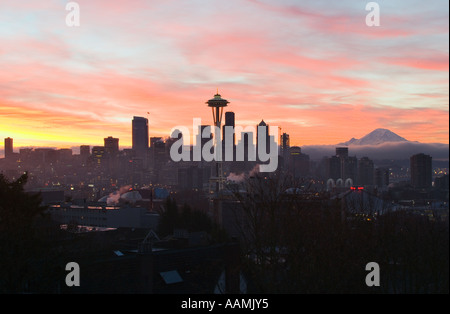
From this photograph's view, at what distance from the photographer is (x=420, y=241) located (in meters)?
25.7

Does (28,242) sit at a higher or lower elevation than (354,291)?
higher

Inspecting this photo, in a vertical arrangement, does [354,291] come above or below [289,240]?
below

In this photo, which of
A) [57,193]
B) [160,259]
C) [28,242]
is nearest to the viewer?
[28,242]
